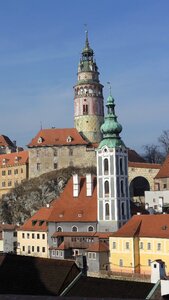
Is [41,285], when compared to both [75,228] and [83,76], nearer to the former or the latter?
[75,228]

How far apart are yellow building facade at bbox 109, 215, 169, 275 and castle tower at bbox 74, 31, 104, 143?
121ft

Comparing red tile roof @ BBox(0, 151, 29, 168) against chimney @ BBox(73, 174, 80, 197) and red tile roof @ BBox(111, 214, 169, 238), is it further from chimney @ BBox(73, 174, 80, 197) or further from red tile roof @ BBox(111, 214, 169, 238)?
red tile roof @ BBox(111, 214, 169, 238)

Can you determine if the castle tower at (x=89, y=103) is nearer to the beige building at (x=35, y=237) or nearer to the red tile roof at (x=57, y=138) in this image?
the red tile roof at (x=57, y=138)

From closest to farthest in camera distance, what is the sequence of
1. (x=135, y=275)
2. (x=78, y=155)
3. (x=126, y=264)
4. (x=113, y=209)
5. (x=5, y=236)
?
(x=135, y=275)
(x=126, y=264)
(x=113, y=209)
(x=5, y=236)
(x=78, y=155)

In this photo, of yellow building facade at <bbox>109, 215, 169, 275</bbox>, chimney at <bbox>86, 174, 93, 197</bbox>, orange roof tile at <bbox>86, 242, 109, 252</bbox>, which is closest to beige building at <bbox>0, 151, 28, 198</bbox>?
chimney at <bbox>86, 174, 93, 197</bbox>

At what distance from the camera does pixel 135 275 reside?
40906 mm

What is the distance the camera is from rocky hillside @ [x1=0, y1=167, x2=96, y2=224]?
72.5m

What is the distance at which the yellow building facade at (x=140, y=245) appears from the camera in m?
42.2

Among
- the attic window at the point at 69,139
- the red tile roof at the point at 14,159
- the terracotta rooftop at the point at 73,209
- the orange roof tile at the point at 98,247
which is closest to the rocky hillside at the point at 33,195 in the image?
the attic window at the point at 69,139

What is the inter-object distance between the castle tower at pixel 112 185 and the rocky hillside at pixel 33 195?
22.2 m

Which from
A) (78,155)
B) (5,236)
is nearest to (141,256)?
(5,236)

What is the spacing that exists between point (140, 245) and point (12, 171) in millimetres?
42822

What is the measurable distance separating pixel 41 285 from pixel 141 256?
23441 mm

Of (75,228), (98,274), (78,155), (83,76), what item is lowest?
(98,274)
